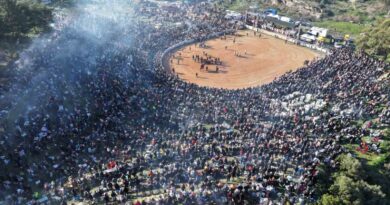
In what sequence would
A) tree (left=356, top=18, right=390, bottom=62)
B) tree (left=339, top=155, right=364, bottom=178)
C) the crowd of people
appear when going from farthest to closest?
tree (left=356, top=18, right=390, bottom=62)
tree (left=339, top=155, right=364, bottom=178)
the crowd of people

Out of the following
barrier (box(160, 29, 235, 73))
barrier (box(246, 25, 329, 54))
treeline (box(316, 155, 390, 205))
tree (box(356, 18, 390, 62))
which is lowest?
treeline (box(316, 155, 390, 205))

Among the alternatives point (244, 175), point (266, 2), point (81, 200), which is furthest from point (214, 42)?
point (81, 200)

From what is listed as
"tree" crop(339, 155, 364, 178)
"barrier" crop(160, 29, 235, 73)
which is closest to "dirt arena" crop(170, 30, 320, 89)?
"barrier" crop(160, 29, 235, 73)

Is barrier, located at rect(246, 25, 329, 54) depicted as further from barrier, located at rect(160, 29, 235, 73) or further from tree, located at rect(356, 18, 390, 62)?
tree, located at rect(356, 18, 390, 62)

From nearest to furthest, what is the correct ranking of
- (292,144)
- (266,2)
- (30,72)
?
(292,144) → (30,72) → (266,2)

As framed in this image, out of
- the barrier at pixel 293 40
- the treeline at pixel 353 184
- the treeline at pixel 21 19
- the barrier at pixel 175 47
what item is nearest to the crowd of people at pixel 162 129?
the treeline at pixel 353 184

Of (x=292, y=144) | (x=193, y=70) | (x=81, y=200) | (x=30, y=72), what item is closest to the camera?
(x=81, y=200)

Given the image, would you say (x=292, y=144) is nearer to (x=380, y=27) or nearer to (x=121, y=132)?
(x=121, y=132)
